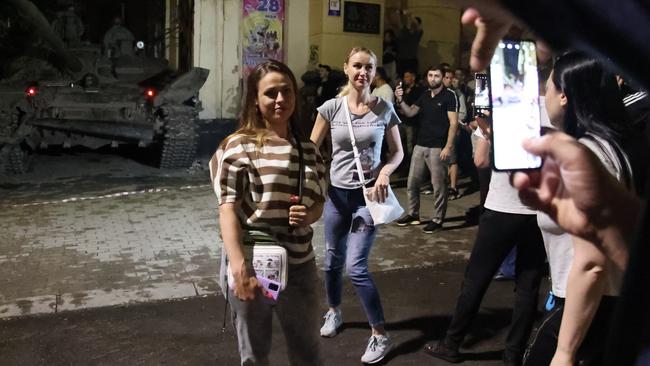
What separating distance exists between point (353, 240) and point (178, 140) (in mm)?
7393

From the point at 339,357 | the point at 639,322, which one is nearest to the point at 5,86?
Result: the point at 339,357

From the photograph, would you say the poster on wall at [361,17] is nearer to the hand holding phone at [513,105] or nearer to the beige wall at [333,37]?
the beige wall at [333,37]

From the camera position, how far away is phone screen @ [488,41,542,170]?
1541 millimetres

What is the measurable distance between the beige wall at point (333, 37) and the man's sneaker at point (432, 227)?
26.3ft

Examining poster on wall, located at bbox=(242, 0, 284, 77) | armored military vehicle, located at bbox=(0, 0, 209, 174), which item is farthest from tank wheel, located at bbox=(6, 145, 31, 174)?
poster on wall, located at bbox=(242, 0, 284, 77)

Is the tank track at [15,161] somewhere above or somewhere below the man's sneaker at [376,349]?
above

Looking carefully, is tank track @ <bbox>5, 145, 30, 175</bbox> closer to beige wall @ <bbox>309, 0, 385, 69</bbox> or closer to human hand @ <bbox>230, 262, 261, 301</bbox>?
beige wall @ <bbox>309, 0, 385, 69</bbox>

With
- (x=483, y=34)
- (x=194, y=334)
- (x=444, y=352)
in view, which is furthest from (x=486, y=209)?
(x=483, y=34)

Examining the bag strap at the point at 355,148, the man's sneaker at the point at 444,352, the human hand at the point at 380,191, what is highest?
the bag strap at the point at 355,148

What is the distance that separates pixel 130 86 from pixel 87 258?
595 centimetres

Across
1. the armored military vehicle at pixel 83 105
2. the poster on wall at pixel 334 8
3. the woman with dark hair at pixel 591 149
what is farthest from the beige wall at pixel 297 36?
the woman with dark hair at pixel 591 149

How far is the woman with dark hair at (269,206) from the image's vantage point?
2.90 meters

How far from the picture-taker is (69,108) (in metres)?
10.9

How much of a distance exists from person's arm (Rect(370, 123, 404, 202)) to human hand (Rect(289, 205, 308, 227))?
1.15 m
